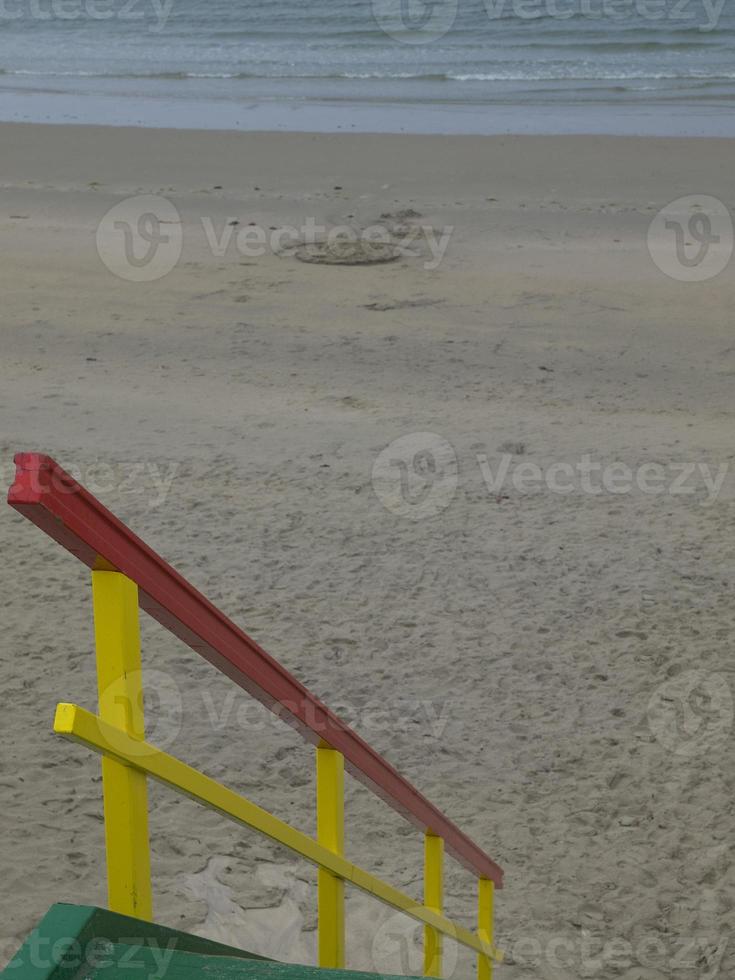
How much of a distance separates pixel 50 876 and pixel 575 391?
5.51 meters

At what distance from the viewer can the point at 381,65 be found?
26.4 meters

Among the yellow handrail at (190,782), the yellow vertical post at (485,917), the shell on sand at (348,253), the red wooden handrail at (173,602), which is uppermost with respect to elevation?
the shell on sand at (348,253)

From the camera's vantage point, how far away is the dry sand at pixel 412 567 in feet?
14.4

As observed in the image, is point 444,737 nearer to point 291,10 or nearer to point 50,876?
point 50,876

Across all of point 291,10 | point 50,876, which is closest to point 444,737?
point 50,876

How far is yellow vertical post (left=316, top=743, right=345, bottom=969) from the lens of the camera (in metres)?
2.44

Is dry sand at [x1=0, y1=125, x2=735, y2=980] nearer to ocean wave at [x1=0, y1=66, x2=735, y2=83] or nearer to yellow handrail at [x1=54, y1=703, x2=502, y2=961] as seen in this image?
yellow handrail at [x1=54, y1=703, x2=502, y2=961]

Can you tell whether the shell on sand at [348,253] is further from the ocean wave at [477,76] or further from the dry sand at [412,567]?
the ocean wave at [477,76]

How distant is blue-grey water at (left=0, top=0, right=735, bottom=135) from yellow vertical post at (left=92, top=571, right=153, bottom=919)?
17.8 m

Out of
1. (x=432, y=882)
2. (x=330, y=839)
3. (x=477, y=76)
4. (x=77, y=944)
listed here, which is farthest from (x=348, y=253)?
(x=477, y=76)

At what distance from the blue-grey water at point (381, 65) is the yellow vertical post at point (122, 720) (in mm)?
17824

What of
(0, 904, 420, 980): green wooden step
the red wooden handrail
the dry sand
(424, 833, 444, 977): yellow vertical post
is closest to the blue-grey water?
the dry sand

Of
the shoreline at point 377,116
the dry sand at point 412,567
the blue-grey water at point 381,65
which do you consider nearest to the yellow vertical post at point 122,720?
the dry sand at point 412,567

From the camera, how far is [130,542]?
1613 millimetres
